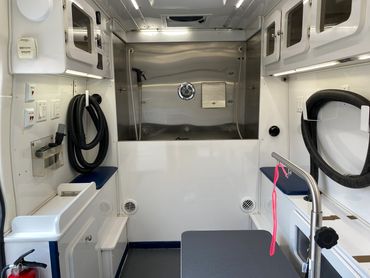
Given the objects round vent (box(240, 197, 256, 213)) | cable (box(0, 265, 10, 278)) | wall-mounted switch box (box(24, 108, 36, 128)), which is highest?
wall-mounted switch box (box(24, 108, 36, 128))

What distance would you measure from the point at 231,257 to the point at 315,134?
0.95m

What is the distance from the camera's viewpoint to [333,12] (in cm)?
142

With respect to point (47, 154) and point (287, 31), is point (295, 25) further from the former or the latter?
point (47, 154)

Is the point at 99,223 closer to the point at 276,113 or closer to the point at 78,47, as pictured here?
the point at 78,47

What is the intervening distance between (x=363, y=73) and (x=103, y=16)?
1.86m

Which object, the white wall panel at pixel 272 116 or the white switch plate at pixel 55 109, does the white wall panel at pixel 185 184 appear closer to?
the white wall panel at pixel 272 116

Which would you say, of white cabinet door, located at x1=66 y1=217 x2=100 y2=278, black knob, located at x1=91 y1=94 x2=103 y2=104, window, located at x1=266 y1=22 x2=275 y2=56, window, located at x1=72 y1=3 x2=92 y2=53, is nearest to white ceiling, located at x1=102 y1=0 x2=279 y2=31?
window, located at x1=266 y1=22 x2=275 y2=56

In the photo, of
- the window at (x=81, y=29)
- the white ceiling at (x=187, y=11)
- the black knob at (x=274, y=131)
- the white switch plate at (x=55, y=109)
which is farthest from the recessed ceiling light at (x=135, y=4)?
the black knob at (x=274, y=131)

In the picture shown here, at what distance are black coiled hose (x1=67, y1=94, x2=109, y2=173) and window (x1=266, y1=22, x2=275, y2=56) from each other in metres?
1.42

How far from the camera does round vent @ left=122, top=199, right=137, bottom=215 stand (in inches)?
115

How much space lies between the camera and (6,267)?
132 cm

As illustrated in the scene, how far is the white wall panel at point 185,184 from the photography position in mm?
2844

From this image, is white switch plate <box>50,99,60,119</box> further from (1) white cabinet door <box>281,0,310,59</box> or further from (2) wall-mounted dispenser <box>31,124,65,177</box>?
(1) white cabinet door <box>281,0,310,59</box>

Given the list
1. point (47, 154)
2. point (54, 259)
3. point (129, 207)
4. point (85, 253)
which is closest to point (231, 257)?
point (85, 253)
